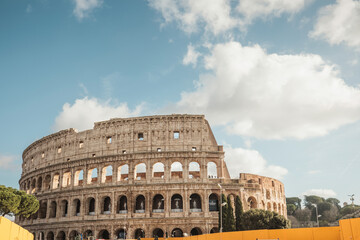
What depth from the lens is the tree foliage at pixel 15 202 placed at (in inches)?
1522

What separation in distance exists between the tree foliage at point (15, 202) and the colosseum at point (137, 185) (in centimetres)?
404

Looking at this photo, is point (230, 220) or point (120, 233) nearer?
point (230, 220)


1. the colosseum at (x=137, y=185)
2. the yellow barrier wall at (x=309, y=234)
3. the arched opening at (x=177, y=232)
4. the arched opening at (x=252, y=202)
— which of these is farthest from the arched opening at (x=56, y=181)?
the yellow barrier wall at (x=309, y=234)

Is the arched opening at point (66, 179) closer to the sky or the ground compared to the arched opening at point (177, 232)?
closer to the sky

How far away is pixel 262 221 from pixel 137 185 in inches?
616

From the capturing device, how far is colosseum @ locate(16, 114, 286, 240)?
40.8 metres

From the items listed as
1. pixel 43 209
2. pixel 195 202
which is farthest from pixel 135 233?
pixel 43 209

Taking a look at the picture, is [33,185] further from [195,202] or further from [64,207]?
[195,202]

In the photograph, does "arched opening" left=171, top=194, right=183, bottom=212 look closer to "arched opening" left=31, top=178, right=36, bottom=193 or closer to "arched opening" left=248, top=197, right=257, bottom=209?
"arched opening" left=248, top=197, right=257, bottom=209

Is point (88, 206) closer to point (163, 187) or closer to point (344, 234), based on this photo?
point (163, 187)

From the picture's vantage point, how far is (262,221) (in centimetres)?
3566

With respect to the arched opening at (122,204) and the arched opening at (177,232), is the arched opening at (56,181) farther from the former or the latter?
the arched opening at (177,232)

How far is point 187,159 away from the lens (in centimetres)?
4278

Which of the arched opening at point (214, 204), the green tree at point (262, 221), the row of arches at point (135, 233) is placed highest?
the arched opening at point (214, 204)
